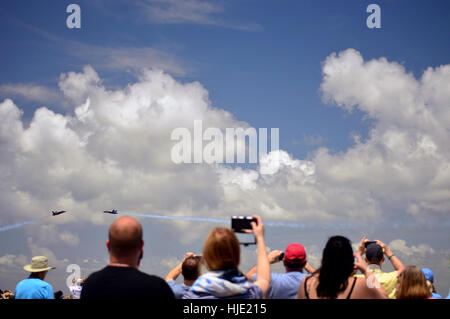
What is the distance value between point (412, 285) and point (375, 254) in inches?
133

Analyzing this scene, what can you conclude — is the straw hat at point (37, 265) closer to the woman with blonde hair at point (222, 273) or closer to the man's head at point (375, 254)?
the woman with blonde hair at point (222, 273)

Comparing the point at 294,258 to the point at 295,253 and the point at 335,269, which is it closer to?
the point at 295,253

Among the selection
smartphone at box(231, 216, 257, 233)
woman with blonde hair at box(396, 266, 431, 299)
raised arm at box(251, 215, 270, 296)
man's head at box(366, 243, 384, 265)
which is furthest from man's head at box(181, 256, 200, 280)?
man's head at box(366, 243, 384, 265)

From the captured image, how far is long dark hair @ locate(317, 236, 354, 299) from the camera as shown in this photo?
1010 cm

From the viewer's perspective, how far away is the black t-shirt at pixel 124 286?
829 cm

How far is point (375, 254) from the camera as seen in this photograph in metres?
14.4

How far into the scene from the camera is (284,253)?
13156 mm

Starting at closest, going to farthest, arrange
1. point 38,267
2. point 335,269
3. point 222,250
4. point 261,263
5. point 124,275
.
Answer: point 124,275 → point 222,250 → point 261,263 → point 335,269 → point 38,267

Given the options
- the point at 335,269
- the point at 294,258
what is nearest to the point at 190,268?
the point at 294,258

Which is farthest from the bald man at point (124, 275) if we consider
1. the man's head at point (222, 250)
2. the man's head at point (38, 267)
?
the man's head at point (38, 267)

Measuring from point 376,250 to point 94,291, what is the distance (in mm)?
9289
